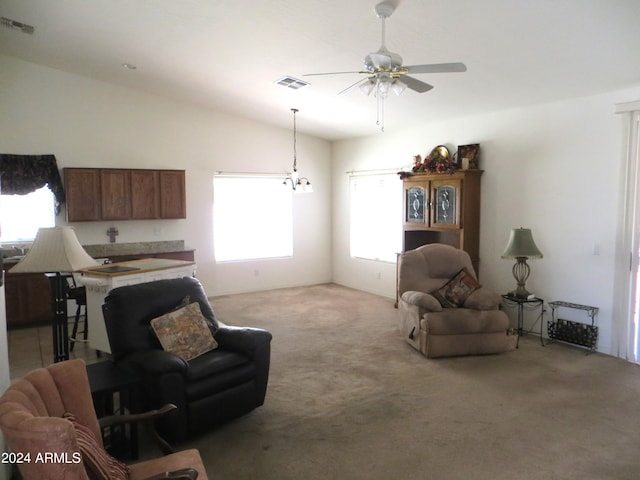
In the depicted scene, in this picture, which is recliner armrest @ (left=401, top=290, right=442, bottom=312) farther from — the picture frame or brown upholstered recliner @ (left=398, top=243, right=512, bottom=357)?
the picture frame

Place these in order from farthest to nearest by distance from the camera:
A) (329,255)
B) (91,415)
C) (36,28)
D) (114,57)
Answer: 1. (329,255)
2. (114,57)
3. (36,28)
4. (91,415)

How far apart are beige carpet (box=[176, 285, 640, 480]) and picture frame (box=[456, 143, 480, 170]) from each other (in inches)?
87.8

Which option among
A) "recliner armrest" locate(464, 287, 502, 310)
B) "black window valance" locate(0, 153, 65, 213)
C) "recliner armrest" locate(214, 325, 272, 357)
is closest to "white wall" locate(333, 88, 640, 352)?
"recliner armrest" locate(464, 287, 502, 310)

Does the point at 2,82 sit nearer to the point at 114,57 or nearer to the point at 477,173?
the point at 114,57

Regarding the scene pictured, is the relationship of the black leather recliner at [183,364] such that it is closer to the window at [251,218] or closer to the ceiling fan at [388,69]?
the ceiling fan at [388,69]

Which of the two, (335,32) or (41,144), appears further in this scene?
(41,144)

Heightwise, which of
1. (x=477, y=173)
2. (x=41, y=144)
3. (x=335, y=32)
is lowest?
(x=477, y=173)

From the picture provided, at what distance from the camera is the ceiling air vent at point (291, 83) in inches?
196

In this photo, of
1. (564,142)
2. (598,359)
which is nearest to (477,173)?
(564,142)

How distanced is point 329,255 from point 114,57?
4.96 meters

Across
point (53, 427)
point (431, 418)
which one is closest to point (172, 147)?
point (431, 418)

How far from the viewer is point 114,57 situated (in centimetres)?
513

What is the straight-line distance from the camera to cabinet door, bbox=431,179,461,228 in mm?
5383

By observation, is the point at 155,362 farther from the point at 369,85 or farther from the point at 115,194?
the point at 115,194
